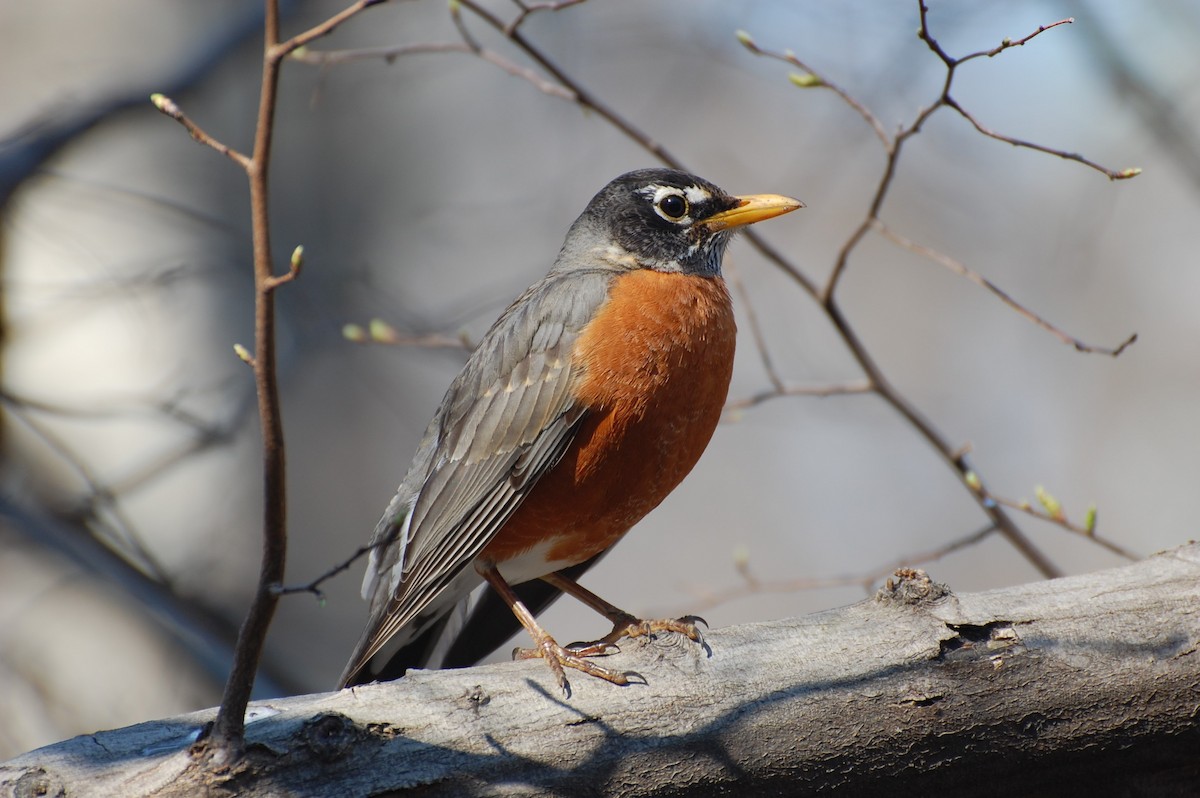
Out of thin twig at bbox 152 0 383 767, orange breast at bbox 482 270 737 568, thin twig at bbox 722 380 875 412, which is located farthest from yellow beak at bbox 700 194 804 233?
thin twig at bbox 152 0 383 767

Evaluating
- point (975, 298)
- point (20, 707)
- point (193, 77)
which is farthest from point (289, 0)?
point (975, 298)

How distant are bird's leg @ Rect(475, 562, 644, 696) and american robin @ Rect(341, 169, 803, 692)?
0.03 ft

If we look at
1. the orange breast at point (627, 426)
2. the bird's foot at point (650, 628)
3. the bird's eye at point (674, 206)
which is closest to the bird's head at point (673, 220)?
the bird's eye at point (674, 206)

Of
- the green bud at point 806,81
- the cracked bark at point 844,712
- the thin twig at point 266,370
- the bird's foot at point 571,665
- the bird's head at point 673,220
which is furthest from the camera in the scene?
the bird's head at point 673,220

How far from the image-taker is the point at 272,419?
1.80 m

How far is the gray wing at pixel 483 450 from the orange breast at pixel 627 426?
0.08 m

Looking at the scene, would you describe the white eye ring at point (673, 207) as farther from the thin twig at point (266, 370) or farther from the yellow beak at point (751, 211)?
the thin twig at point (266, 370)

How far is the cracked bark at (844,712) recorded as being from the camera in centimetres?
233

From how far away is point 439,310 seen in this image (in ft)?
21.4

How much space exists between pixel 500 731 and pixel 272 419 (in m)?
0.99

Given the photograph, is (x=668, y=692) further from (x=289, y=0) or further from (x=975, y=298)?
(x=975, y=298)

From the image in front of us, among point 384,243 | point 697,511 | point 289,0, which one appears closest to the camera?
point 289,0

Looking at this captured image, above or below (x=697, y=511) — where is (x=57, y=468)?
above

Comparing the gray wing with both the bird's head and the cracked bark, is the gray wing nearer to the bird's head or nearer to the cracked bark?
the bird's head
